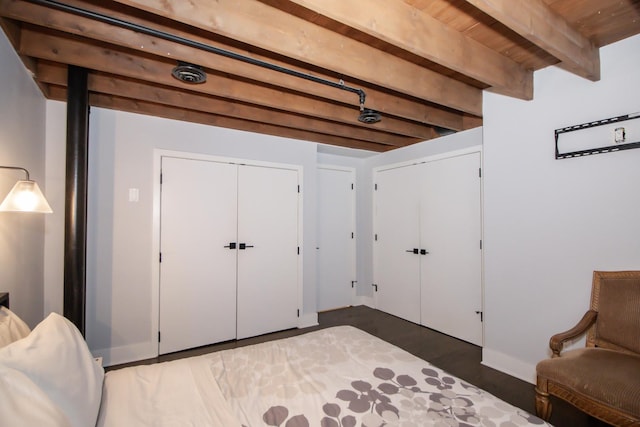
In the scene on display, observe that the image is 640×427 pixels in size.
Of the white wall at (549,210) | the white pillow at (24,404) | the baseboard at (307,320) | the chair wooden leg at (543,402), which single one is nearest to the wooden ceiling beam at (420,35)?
the white wall at (549,210)

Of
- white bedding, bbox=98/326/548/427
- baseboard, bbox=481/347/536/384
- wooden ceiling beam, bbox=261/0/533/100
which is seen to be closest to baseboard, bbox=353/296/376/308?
baseboard, bbox=481/347/536/384

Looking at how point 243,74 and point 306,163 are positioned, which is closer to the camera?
point 243,74

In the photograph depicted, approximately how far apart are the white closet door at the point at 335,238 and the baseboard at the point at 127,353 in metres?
2.18

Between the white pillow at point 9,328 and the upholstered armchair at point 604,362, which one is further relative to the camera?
the upholstered armchair at point 604,362

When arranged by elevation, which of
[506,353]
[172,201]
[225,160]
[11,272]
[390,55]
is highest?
[390,55]

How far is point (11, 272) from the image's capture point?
1.69 metres

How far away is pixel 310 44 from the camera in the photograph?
173cm

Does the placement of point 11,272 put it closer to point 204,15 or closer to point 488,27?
point 204,15

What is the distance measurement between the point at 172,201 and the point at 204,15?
A: 1978 millimetres

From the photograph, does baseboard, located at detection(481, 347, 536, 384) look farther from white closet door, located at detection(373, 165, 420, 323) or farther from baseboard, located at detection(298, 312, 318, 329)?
baseboard, located at detection(298, 312, 318, 329)

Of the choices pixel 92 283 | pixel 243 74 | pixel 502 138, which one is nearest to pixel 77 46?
pixel 243 74

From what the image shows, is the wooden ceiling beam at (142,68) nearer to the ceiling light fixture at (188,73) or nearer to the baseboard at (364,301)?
the ceiling light fixture at (188,73)

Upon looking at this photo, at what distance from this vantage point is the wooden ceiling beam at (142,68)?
1778 millimetres

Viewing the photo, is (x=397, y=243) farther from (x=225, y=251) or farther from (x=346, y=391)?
(x=346, y=391)
